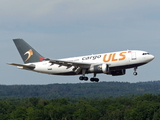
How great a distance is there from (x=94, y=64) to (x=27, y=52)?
56.0ft

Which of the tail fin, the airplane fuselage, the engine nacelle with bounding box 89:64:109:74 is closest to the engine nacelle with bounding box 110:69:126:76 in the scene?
the airplane fuselage

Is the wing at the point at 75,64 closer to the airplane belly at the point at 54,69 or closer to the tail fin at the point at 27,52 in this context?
the airplane belly at the point at 54,69

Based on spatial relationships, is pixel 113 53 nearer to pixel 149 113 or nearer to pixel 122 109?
pixel 149 113

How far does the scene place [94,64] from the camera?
8138 cm

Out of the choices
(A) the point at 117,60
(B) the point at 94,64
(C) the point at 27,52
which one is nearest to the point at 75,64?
(B) the point at 94,64

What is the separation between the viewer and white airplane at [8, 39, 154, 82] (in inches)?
3110

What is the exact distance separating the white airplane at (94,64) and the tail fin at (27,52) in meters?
0.23

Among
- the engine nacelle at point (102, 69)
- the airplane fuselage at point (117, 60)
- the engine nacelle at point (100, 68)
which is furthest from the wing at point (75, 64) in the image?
the engine nacelle at point (102, 69)

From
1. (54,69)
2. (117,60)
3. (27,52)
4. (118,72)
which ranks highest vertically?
(27,52)

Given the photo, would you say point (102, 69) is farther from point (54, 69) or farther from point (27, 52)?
point (27, 52)

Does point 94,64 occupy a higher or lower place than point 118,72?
higher

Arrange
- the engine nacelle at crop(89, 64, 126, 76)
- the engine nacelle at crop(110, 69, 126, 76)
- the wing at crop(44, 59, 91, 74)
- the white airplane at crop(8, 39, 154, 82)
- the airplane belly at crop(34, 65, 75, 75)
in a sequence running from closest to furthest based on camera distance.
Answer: the white airplane at crop(8, 39, 154, 82) < the engine nacelle at crop(89, 64, 126, 76) < the wing at crop(44, 59, 91, 74) < the engine nacelle at crop(110, 69, 126, 76) < the airplane belly at crop(34, 65, 75, 75)

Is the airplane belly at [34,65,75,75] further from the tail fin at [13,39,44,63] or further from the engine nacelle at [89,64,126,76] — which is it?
the engine nacelle at [89,64,126,76]

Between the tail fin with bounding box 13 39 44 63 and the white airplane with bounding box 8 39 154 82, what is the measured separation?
234mm
